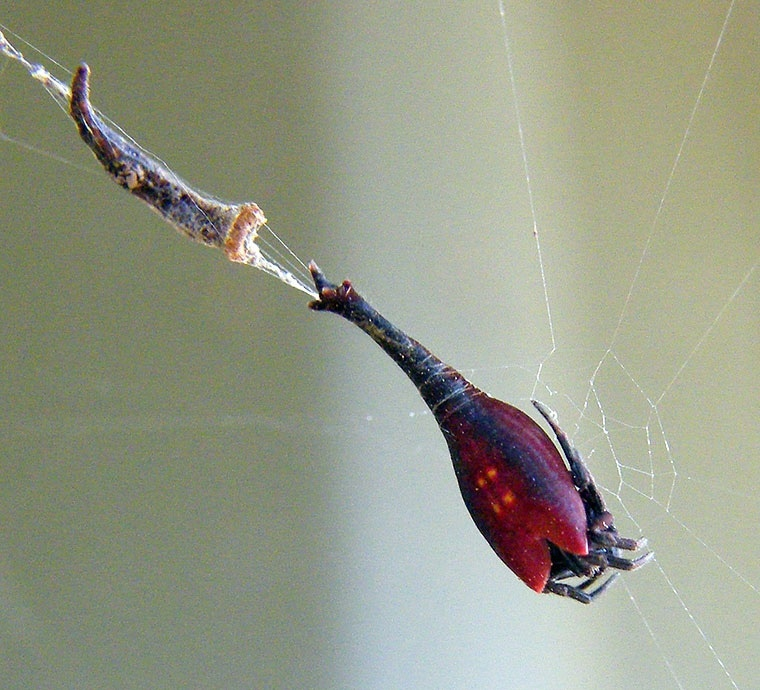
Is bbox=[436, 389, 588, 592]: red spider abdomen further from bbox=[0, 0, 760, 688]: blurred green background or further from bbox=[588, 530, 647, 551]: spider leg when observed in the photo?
bbox=[0, 0, 760, 688]: blurred green background

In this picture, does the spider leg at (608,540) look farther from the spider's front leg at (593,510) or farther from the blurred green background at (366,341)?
the blurred green background at (366,341)

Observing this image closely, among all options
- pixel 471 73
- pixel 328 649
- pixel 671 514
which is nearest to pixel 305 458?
pixel 328 649

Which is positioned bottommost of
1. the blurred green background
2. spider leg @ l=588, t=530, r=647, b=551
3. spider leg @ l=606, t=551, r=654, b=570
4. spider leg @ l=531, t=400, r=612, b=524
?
spider leg @ l=606, t=551, r=654, b=570

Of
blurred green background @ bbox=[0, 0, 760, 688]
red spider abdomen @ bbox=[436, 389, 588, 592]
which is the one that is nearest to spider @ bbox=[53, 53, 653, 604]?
red spider abdomen @ bbox=[436, 389, 588, 592]

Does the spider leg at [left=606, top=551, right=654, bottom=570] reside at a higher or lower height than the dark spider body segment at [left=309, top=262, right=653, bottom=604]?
lower

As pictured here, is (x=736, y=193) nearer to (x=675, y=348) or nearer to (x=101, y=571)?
(x=675, y=348)

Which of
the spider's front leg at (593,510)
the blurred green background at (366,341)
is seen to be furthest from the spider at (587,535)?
the blurred green background at (366,341)

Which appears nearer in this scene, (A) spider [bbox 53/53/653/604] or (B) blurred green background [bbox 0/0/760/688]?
(A) spider [bbox 53/53/653/604]
